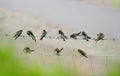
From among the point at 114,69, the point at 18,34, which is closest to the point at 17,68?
the point at 18,34

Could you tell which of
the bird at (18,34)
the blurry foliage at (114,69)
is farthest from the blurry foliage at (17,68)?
the blurry foliage at (114,69)

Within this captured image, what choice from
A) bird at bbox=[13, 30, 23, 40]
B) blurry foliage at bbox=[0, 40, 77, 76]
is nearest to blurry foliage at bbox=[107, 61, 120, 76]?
blurry foliage at bbox=[0, 40, 77, 76]

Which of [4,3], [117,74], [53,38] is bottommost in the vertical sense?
[117,74]

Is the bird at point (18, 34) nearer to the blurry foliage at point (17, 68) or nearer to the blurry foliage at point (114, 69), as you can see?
the blurry foliage at point (17, 68)

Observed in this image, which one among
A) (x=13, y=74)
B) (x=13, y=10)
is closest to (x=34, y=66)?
(x=13, y=74)

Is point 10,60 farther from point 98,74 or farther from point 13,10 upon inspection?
point 98,74

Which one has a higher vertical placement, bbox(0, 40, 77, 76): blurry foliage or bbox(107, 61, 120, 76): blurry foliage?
bbox(0, 40, 77, 76): blurry foliage

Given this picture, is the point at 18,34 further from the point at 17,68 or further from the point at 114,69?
the point at 114,69

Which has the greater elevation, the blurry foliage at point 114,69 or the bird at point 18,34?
the bird at point 18,34

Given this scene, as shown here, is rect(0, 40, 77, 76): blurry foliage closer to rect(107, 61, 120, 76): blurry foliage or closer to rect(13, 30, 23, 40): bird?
rect(13, 30, 23, 40): bird
